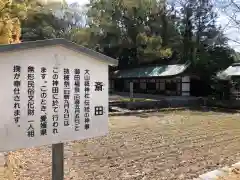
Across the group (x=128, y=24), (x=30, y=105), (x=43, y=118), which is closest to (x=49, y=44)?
(x=30, y=105)

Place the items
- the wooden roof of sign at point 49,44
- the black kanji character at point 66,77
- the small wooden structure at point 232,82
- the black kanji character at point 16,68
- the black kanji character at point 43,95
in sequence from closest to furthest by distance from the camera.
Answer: the wooden roof of sign at point 49,44 → the black kanji character at point 16,68 → the black kanji character at point 43,95 → the black kanji character at point 66,77 → the small wooden structure at point 232,82

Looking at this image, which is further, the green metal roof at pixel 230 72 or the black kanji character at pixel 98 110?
the green metal roof at pixel 230 72

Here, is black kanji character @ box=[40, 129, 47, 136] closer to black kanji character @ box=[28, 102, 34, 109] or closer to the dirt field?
black kanji character @ box=[28, 102, 34, 109]

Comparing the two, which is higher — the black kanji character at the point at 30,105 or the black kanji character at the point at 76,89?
the black kanji character at the point at 76,89

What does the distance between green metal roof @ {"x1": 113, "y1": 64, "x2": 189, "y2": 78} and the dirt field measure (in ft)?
55.8

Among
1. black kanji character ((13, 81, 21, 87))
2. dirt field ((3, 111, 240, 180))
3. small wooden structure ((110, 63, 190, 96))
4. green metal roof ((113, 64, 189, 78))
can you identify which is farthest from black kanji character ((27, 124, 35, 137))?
green metal roof ((113, 64, 189, 78))

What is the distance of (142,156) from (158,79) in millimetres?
24294

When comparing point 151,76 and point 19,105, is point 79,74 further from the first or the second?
point 151,76

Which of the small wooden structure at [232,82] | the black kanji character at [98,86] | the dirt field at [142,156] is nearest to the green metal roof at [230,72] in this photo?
the small wooden structure at [232,82]

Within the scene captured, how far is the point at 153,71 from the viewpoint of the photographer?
34.4 metres

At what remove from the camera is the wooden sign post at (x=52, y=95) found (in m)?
3.26

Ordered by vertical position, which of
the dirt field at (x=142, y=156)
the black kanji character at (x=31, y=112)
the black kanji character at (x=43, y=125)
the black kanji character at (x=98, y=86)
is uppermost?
the black kanji character at (x=98, y=86)

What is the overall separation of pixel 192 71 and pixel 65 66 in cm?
2721

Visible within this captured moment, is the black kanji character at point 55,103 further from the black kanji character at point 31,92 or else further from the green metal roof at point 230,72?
the green metal roof at point 230,72
